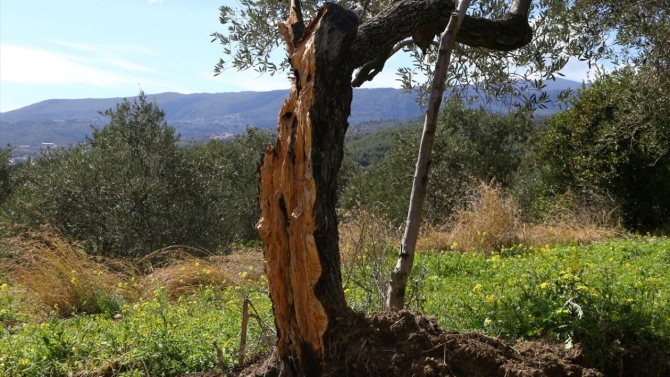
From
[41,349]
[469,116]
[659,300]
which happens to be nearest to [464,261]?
[659,300]

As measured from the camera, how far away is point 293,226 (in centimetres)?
316

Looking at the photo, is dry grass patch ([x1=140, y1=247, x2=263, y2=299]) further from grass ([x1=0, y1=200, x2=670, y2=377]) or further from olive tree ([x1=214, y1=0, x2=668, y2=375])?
olive tree ([x1=214, y1=0, x2=668, y2=375])

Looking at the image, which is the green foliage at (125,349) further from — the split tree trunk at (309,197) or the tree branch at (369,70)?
the tree branch at (369,70)

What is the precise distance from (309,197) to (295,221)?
16 centimetres

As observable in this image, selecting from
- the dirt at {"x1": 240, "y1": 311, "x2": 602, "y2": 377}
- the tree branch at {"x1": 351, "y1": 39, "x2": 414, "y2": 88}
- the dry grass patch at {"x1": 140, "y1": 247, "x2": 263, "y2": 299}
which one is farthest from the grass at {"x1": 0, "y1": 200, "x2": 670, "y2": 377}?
the tree branch at {"x1": 351, "y1": 39, "x2": 414, "y2": 88}

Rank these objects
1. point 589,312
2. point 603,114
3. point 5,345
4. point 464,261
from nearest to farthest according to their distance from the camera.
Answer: point 589,312 → point 5,345 → point 464,261 → point 603,114

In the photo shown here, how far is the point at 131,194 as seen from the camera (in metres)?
12.2

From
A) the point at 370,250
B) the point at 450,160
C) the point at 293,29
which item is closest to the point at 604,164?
the point at 450,160

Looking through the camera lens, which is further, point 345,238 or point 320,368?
point 345,238

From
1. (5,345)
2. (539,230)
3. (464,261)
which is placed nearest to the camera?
(5,345)

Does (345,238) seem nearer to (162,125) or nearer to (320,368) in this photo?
(320,368)

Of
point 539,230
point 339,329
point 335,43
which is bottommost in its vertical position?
point 539,230

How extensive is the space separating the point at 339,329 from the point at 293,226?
2.09 ft

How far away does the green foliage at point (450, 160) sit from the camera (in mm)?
16422
